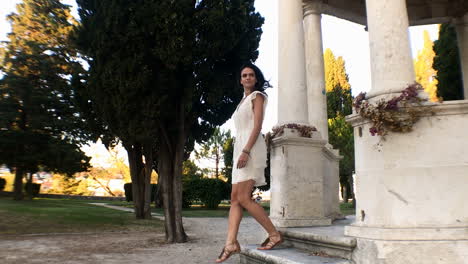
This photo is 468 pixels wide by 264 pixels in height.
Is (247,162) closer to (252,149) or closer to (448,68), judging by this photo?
(252,149)

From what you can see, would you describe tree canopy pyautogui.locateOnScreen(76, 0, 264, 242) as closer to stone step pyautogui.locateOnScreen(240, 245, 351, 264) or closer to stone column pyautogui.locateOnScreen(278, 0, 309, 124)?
stone column pyautogui.locateOnScreen(278, 0, 309, 124)

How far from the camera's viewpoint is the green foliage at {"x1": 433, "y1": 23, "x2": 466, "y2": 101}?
461 inches

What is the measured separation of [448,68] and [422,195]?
11029mm

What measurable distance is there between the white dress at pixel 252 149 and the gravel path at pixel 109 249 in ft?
6.37

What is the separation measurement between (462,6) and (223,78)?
5.73 m

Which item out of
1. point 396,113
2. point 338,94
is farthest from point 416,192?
point 338,94

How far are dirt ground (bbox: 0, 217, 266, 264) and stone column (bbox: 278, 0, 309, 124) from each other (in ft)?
6.56

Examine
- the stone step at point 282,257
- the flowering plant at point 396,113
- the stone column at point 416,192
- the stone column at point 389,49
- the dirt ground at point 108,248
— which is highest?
the stone column at point 389,49

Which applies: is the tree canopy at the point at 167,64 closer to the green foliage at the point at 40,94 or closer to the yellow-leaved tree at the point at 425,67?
the green foliage at the point at 40,94

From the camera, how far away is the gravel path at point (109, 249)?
5.63 m

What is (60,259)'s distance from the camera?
5629 millimetres

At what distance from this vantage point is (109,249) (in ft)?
22.0

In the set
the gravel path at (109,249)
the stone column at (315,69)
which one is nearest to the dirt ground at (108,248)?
the gravel path at (109,249)

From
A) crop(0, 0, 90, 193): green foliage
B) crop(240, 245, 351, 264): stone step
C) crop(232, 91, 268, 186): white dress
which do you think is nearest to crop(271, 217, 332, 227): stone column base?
crop(240, 245, 351, 264): stone step
